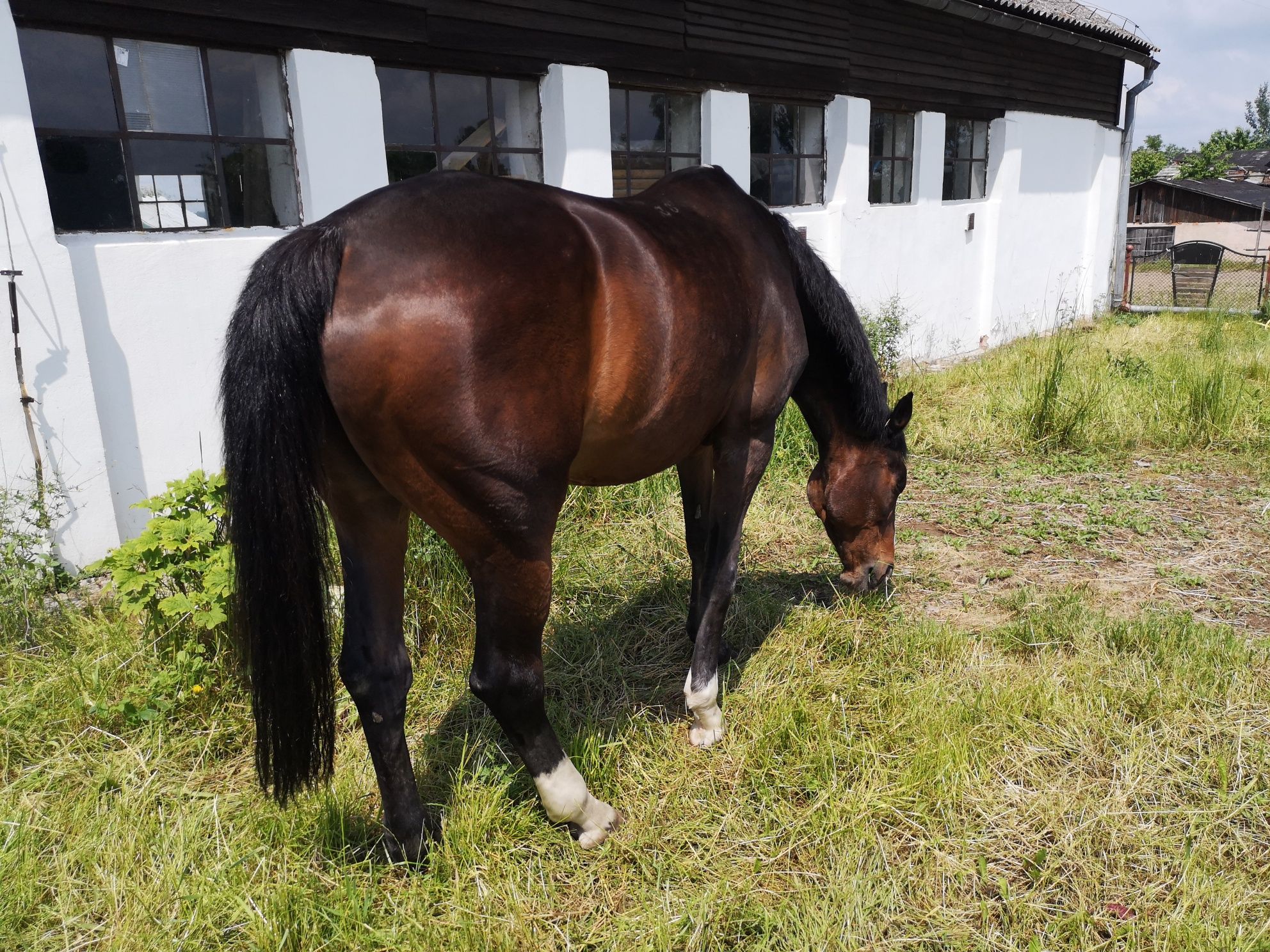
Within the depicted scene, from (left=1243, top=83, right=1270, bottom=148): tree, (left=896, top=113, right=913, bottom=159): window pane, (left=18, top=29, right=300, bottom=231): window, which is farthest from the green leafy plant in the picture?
(left=1243, top=83, right=1270, bottom=148): tree

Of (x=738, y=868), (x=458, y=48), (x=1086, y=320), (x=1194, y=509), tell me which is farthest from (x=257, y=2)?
(x=1086, y=320)

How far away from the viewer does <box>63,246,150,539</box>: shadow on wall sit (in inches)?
169

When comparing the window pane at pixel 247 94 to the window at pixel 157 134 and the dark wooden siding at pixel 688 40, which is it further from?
the dark wooden siding at pixel 688 40

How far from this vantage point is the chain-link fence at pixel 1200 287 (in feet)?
45.5

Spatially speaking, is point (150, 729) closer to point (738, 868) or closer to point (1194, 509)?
point (738, 868)

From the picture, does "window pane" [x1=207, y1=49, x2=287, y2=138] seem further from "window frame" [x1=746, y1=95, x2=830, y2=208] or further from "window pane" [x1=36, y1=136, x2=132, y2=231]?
"window frame" [x1=746, y1=95, x2=830, y2=208]

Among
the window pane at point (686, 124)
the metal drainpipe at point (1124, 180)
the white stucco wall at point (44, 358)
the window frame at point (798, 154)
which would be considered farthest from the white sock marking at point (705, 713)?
the metal drainpipe at point (1124, 180)

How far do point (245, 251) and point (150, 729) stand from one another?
10.3ft

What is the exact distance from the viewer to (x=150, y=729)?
2711 mm

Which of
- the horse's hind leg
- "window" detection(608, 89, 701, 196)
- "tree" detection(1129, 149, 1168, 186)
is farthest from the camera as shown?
"tree" detection(1129, 149, 1168, 186)

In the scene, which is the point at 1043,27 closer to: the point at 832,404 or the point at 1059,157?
the point at 1059,157

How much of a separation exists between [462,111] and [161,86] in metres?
1.96

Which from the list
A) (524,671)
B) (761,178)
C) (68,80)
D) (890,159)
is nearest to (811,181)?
(761,178)

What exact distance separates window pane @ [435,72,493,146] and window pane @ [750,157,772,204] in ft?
10.8
